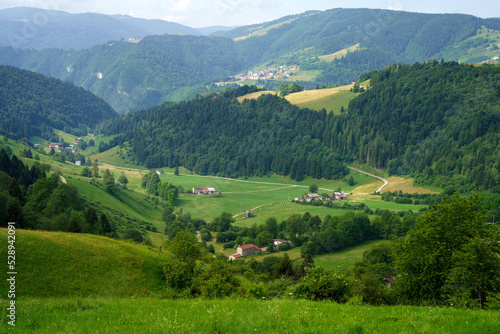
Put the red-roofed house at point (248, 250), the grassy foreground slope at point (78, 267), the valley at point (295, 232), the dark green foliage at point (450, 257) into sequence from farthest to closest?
the red-roofed house at point (248, 250) < the grassy foreground slope at point (78, 267) < the dark green foliage at point (450, 257) < the valley at point (295, 232)

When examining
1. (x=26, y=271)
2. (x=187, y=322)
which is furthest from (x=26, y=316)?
(x=26, y=271)

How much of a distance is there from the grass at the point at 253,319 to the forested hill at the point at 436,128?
13028 centimetres

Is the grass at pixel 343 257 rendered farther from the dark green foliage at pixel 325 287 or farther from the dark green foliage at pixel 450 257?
the dark green foliage at pixel 325 287

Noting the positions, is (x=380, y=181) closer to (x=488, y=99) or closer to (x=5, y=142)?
(x=488, y=99)

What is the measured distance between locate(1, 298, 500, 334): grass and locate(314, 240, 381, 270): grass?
5757 centimetres

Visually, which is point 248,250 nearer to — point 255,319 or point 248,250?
point 248,250

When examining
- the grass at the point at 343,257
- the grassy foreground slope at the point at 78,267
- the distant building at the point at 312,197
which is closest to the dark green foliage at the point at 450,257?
the grassy foreground slope at the point at 78,267

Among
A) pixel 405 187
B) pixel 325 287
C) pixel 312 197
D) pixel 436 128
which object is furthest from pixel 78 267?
pixel 436 128

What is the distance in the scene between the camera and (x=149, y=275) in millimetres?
34094

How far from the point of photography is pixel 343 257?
75438 millimetres

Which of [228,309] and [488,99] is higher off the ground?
[488,99]

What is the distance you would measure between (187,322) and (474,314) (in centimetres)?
1015

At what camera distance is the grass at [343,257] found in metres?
70.9

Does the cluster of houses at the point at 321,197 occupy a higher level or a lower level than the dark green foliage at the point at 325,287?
lower
